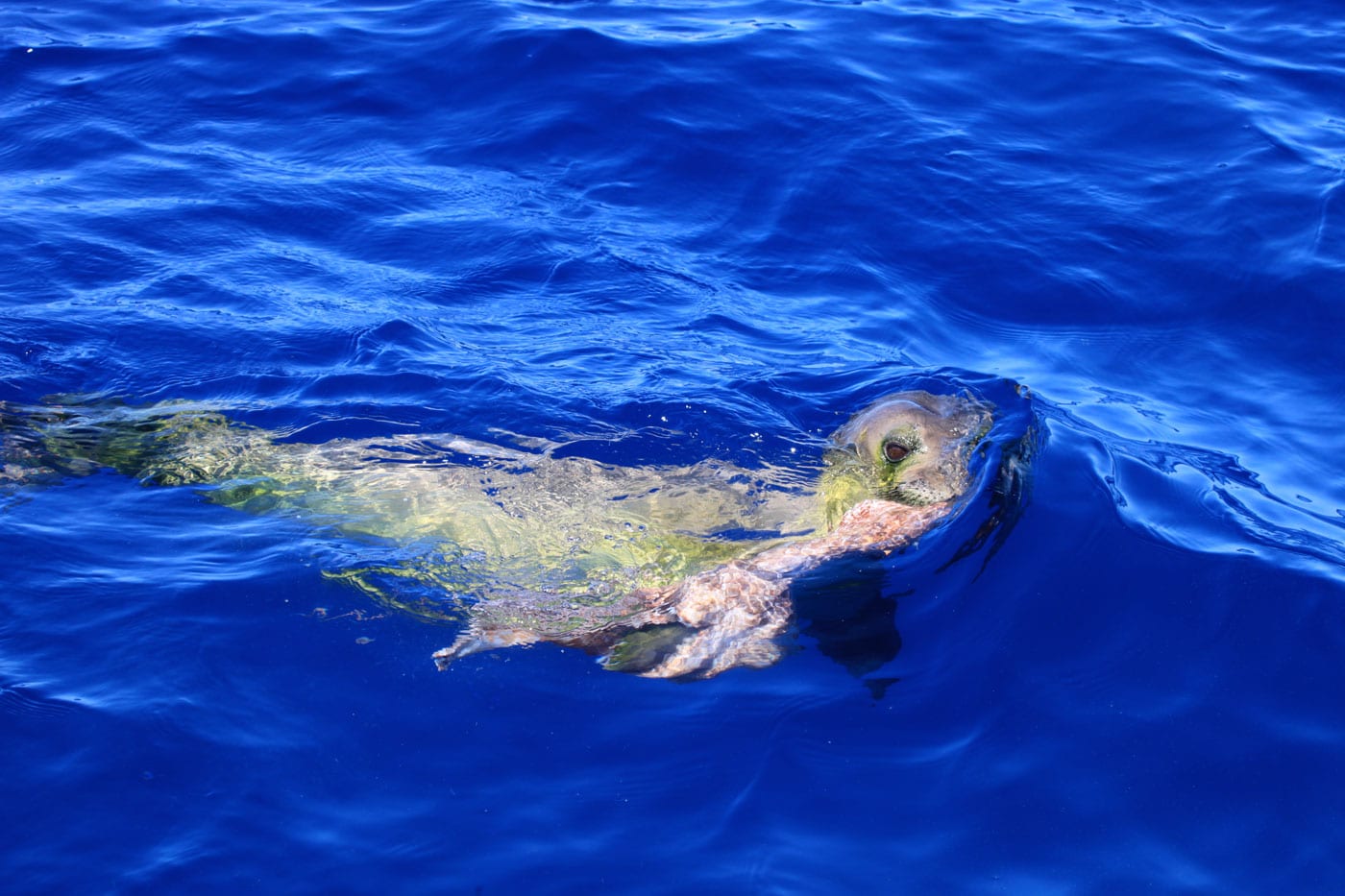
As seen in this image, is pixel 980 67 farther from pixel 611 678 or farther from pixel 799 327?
pixel 611 678

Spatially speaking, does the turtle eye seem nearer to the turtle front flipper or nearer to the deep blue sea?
the deep blue sea

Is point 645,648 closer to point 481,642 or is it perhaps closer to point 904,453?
point 481,642

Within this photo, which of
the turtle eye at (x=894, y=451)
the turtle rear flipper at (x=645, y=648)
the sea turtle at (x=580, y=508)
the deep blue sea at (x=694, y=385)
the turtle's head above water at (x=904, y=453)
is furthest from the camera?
the turtle eye at (x=894, y=451)

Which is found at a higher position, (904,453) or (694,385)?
(904,453)

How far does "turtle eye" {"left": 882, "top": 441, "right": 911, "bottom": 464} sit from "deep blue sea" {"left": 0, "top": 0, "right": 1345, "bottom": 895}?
23.8 inches

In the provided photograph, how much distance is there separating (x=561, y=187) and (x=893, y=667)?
6.15 meters

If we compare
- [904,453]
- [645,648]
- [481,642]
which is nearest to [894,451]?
[904,453]

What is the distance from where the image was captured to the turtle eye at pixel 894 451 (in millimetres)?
5844

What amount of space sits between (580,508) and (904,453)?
69.4 inches

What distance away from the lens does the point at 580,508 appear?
18.7 feet

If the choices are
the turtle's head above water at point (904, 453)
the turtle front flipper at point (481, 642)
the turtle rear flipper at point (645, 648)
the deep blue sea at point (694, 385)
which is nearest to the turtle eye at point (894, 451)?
the turtle's head above water at point (904, 453)

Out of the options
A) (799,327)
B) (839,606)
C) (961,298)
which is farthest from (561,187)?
(839,606)

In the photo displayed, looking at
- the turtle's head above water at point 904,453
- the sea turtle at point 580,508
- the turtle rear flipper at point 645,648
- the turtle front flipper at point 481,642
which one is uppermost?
the turtle's head above water at point 904,453

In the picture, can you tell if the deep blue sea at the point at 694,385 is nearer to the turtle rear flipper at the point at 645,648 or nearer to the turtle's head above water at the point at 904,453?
the turtle rear flipper at the point at 645,648
